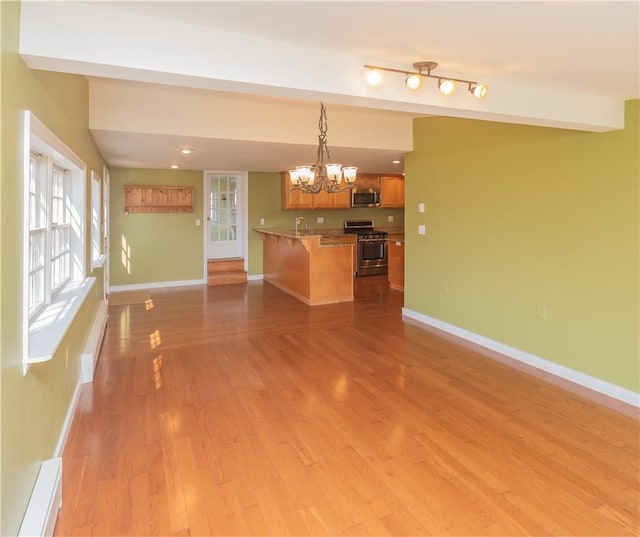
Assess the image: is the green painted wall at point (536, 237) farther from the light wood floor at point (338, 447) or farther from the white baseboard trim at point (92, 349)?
the white baseboard trim at point (92, 349)

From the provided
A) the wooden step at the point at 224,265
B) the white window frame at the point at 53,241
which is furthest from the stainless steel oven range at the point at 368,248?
the white window frame at the point at 53,241

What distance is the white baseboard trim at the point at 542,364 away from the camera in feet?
10.8

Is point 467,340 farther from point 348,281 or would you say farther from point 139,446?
point 139,446

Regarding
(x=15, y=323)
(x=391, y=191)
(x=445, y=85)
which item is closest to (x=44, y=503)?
(x=15, y=323)

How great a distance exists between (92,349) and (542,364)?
158 inches

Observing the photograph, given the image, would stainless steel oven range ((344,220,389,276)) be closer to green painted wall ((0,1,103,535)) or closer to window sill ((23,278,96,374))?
window sill ((23,278,96,374))

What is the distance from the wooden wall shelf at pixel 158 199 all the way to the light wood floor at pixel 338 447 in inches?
147

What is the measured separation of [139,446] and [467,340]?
3.45 metres

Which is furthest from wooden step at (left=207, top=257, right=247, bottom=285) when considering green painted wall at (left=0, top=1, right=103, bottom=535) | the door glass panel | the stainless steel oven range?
green painted wall at (left=0, top=1, right=103, bottom=535)

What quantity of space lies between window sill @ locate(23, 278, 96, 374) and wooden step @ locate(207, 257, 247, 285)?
4973 millimetres

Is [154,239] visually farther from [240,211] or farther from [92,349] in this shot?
[92,349]

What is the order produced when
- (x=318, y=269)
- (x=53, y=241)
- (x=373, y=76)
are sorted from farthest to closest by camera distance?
(x=318, y=269), (x=53, y=241), (x=373, y=76)

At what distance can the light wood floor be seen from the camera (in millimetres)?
1997

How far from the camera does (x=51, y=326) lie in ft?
7.23
